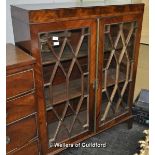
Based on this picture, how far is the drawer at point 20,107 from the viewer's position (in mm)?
1083

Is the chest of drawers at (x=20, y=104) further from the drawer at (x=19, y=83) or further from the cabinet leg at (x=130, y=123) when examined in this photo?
the cabinet leg at (x=130, y=123)

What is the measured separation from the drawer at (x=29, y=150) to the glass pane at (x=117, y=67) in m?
0.55

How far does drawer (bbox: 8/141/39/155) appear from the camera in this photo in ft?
3.93

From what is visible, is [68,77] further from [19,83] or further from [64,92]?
[19,83]

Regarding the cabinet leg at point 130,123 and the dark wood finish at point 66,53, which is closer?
the dark wood finish at point 66,53

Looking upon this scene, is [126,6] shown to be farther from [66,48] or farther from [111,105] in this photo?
[111,105]

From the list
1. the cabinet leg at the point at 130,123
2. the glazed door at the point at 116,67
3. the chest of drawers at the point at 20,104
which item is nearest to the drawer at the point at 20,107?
Answer: the chest of drawers at the point at 20,104

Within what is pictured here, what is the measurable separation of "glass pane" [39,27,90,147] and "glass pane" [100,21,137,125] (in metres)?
0.16

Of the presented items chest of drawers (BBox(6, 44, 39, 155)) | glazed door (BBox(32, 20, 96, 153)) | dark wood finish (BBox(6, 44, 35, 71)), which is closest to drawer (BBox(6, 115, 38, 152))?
chest of drawers (BBox(6, 44, 39, 155))

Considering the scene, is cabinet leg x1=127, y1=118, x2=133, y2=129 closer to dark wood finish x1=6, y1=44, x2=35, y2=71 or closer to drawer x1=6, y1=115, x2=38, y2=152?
drawer x1=6, y1=115, x2=38, y2=152

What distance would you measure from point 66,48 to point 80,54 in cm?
10

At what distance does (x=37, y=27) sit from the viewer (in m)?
1.11
